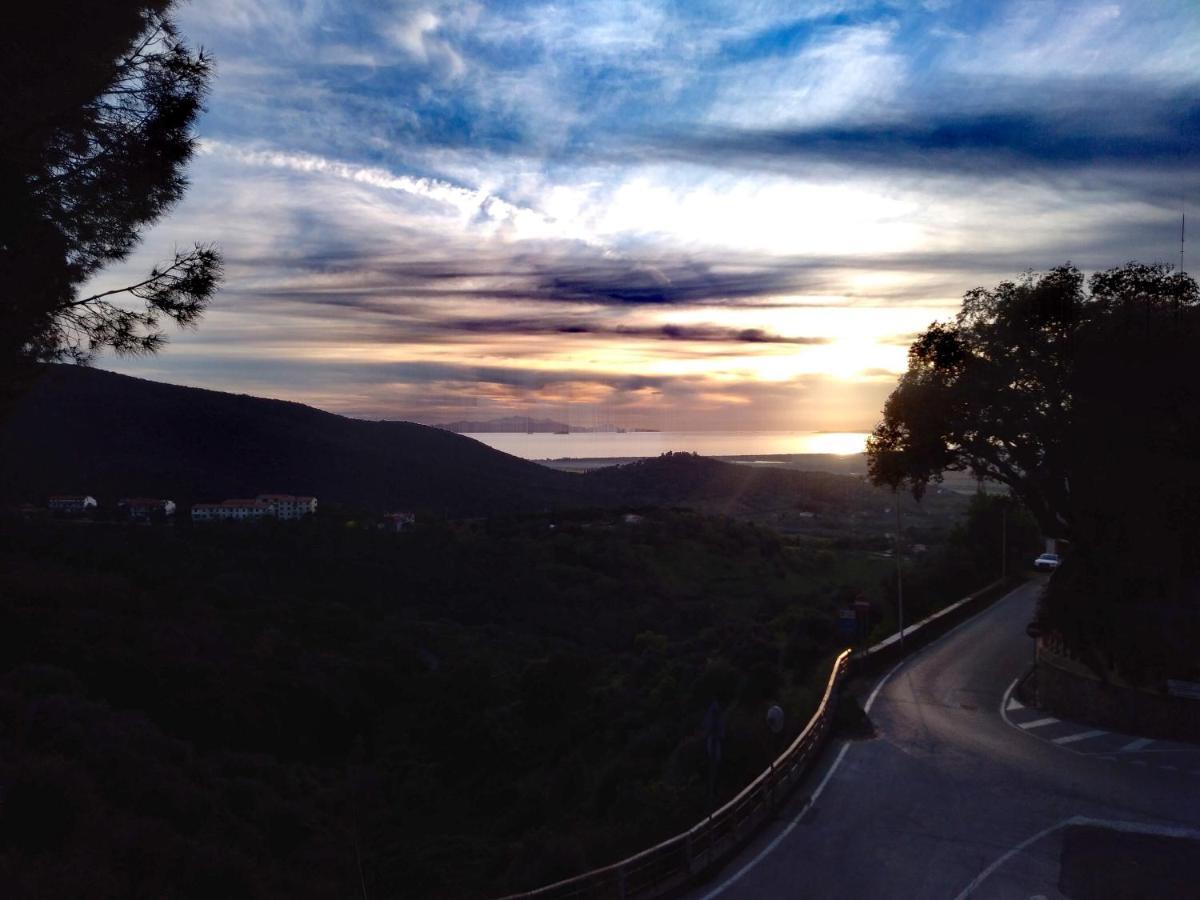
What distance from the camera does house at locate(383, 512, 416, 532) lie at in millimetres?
54188

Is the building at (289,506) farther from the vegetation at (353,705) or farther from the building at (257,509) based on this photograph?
the vegetation at (353,705)

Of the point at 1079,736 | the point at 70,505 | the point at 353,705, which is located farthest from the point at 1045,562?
the point at 70,505

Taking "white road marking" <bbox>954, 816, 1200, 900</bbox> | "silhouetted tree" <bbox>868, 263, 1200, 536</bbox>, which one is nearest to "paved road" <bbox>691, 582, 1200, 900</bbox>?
"white road marking" <bbox>954, 816, 1200, 900</bbox>

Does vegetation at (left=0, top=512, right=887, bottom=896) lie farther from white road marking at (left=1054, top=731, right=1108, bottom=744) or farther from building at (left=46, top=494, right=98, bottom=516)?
building at (left=46, top=494, right=98, bottom=516)

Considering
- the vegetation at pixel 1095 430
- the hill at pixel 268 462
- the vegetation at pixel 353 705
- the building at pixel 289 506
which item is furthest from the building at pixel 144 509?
the vegetation at pixel 1095 430

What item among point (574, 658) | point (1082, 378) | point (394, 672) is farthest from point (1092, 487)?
point (394, 672)

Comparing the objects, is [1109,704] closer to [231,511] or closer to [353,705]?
[353,705]

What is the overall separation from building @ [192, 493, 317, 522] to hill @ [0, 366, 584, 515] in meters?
3.77

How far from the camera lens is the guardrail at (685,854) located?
30.1 ft

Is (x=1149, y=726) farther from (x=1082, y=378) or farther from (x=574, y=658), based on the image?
(x=574, y=658)

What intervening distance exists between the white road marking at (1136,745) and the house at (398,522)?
43.2m

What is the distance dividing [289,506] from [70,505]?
12275 mm

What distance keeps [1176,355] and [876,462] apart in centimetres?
743

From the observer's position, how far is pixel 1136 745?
15180 millimetres
